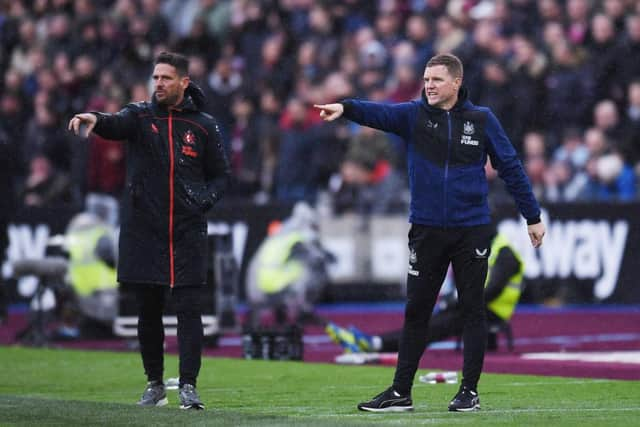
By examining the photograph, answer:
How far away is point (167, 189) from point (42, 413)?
1.59 m

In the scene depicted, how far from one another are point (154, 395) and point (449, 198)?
7.62 ft

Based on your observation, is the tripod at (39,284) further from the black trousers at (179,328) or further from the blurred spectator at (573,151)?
the blurred spectator at (573,151)

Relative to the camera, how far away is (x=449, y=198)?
32.9ft

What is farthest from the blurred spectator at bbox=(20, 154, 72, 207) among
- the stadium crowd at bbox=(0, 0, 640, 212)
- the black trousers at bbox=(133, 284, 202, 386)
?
the black trousers at bbox=(133, 284, 202, 386)

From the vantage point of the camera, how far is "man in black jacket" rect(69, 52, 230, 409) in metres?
10.3

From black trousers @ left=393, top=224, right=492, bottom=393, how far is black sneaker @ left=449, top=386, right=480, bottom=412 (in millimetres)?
41

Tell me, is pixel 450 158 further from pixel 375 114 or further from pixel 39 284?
pixel 39 284

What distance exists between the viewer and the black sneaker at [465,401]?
10070 millimetres

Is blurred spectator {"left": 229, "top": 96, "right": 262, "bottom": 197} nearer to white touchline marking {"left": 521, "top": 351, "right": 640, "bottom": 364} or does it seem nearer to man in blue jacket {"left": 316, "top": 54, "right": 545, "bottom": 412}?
white touchline marking {"left": 521, "top": 351, "right": 640, "bottom": 364}

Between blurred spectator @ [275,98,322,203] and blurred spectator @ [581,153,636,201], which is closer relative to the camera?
blurred spectator @ [581,153,636,201]

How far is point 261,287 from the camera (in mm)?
19500

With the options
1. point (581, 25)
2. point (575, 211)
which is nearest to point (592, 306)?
point (575, 211)

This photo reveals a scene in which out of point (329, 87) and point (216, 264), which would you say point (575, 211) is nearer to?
point (329, 87)

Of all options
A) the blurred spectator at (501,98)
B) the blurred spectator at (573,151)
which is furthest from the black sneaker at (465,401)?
the blurred spectator at (501,98)
